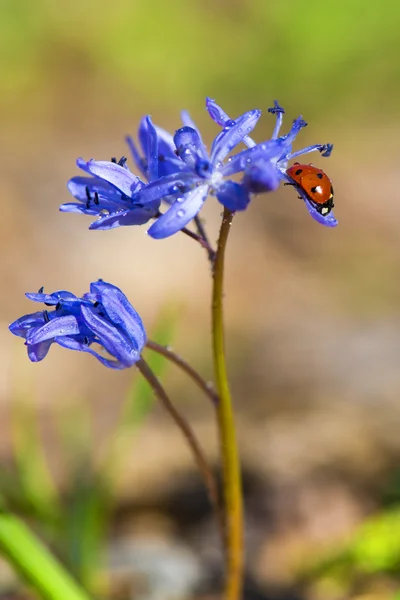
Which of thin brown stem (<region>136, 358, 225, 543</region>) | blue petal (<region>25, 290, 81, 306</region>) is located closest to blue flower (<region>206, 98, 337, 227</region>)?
blue petal (<region>25, 290, 81, 306</region>)

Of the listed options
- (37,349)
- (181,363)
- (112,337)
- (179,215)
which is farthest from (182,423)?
(179,215)

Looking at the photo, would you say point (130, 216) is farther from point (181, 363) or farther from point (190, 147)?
point (181, 363)

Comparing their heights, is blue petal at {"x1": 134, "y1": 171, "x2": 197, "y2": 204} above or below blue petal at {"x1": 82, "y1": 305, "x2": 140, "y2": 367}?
above

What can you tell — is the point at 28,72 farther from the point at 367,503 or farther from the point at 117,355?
the point at 117,355

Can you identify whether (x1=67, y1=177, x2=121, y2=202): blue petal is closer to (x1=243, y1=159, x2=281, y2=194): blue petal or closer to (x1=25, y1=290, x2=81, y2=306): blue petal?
(x1=25, y1=290, x2=81, y2=306): blue petal

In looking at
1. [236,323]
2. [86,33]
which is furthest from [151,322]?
[86,33]

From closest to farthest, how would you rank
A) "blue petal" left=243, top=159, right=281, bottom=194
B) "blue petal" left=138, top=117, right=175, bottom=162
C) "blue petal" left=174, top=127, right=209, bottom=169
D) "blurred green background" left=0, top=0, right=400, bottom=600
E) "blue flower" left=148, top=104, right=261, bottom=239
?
"blue petal" left=243, top=159, right=281, bottom=194 → "blue flower" left=148, top=104, right=261, bottom=239 → "blue petal" left=174, top=127, right=209, bottom=169 → "blue petal" left=138, top=117, right=175, bottom=162 → "blurred green background" left=0, top=0, right=400, bottom=600

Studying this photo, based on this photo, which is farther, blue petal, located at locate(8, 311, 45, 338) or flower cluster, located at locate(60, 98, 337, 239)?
blue petal, located at locate(8, 311, 45, 338)
